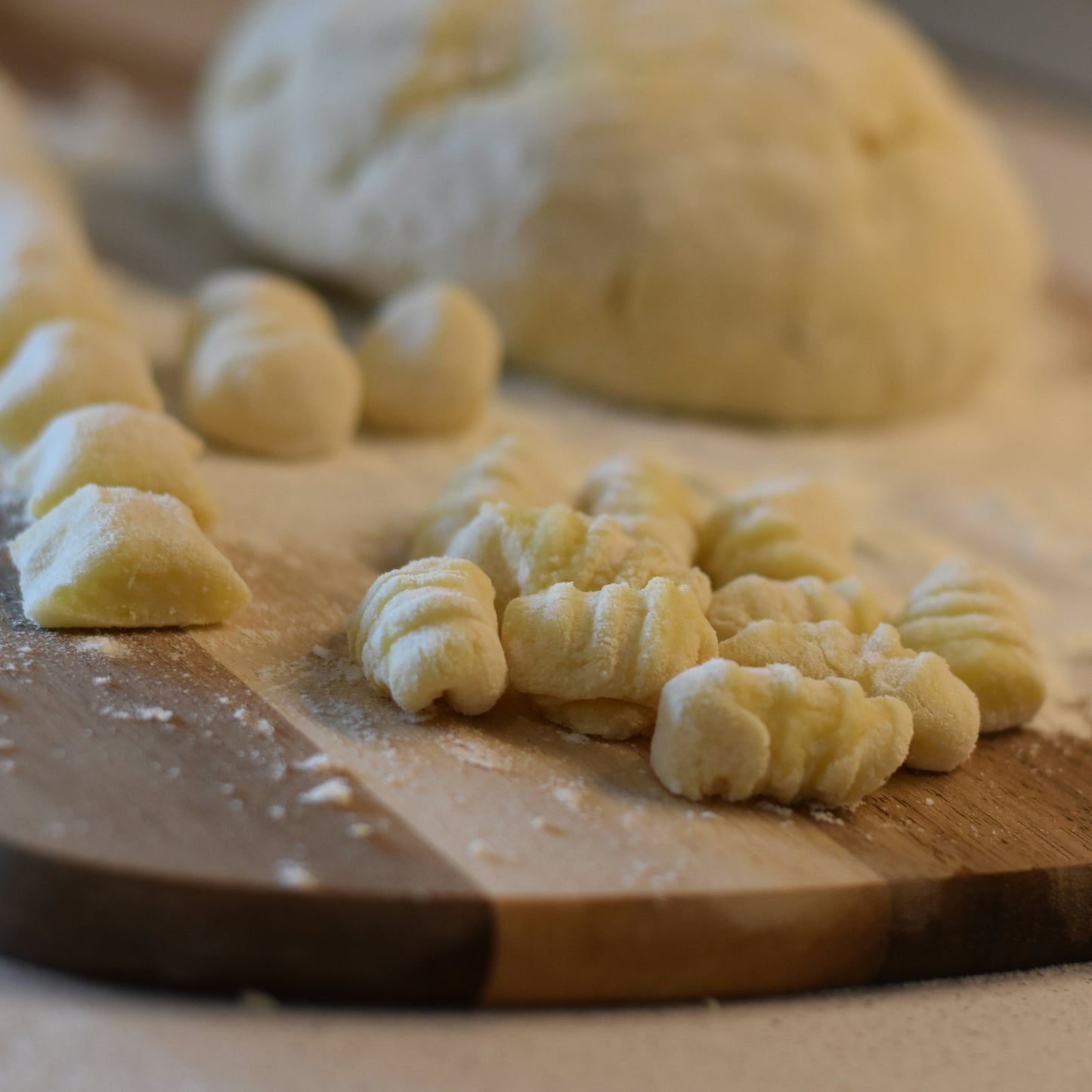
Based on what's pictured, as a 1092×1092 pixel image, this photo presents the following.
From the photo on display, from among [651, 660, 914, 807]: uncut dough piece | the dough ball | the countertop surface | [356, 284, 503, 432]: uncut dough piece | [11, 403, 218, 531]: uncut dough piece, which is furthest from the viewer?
[356, 284, 503, 432]: uncut dough piece

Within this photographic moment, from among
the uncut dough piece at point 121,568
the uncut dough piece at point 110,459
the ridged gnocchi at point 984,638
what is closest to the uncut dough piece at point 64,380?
the uncut dough piece at point 110,459

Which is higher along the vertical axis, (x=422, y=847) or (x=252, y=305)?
(x=252, y=305)

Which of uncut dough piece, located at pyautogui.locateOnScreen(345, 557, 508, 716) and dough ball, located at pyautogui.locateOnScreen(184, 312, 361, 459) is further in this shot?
dough ball, located at pyautogui.locateOnScreen(184, 312, 361, 459)

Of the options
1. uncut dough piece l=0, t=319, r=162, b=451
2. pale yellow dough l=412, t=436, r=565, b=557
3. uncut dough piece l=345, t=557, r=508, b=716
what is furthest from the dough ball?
uncut dough piece l=345, t=557, r=508, b=716

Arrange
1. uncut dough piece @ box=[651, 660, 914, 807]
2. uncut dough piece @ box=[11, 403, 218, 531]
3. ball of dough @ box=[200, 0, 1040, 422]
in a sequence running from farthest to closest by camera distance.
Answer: ball of dough @ box=[200, 0, 1040, 422] → uncut dough piece @ box=[11, 403, 218, 531] → uncut dough piece @ box=[651, 660, 914, 807]

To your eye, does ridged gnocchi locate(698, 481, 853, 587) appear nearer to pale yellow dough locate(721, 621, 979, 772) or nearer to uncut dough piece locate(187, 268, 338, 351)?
pale yellow dough locate(721, 621, 979, 772)

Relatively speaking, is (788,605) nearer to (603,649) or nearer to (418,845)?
(603,649)

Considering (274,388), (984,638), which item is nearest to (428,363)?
(274,388)
